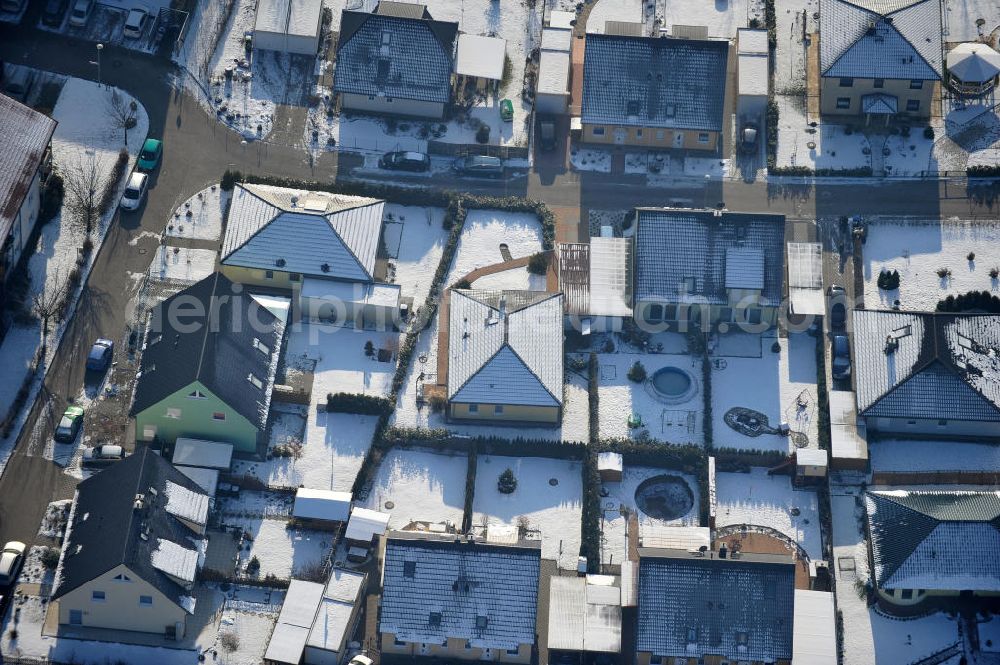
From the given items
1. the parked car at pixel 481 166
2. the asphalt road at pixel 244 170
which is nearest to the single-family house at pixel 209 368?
the asphalt road at pixel 244 170

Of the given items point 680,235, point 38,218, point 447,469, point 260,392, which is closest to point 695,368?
point 680,235

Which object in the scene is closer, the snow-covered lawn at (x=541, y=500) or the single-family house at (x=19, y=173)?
the snow-covered lawn at (x=541, y=500)

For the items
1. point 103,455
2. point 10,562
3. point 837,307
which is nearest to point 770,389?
point 837,307

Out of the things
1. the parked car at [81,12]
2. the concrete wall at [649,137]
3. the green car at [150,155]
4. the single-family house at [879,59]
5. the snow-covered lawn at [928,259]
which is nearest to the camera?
the snow-covered lawn at [928,259]

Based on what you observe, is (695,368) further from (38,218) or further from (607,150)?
(38,218)

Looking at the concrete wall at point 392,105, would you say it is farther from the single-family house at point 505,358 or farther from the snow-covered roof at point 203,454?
the snow-covered roof at point 203,454

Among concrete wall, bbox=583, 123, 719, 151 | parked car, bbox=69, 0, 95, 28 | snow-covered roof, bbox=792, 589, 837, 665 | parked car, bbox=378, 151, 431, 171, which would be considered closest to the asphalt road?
parked car, bbox=378, 151, 431, 171

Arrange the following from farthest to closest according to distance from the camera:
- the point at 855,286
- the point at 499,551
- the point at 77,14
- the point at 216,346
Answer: the point at 77,14 → the point at 855,286 → the point at 216,346 → the point at 499,551

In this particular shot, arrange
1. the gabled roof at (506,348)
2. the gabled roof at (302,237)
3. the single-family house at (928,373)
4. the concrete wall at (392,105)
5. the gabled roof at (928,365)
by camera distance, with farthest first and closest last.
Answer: the concrete wall at (392,105) → the gabled roof at (302,237) → the gabled roof at (506,348) → the single-family house at (928,373) → the gabled roof at (928,365)
